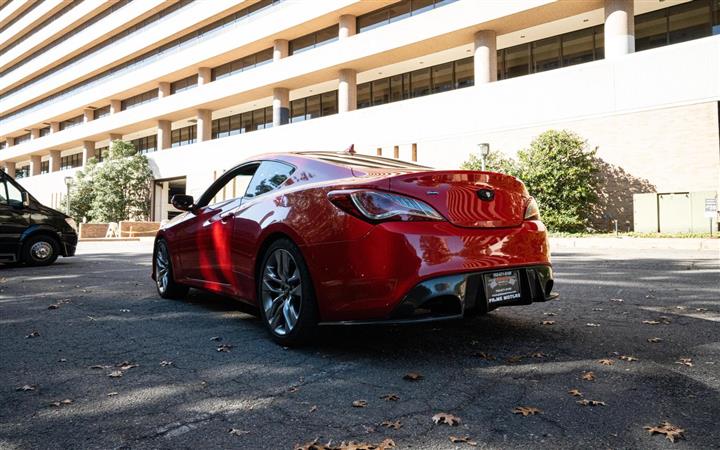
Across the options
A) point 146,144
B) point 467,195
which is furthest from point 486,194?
point 146,144

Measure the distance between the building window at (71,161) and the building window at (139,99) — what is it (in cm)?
1176

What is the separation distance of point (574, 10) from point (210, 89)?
21.9 metres

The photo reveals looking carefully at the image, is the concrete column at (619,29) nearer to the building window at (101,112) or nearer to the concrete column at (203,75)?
the concrete column at (203,75)

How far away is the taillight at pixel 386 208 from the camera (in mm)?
3230

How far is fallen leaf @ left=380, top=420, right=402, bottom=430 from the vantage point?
2.39 meters

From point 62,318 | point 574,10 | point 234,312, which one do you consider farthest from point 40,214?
point 574,10

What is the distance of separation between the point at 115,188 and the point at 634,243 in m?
32.3

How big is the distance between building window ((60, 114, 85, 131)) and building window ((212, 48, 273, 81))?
19.7 m

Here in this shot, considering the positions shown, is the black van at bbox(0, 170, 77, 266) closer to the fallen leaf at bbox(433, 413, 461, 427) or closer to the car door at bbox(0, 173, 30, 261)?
the car door at bbox(0, 173, 30, 261)

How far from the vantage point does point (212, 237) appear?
4953 mm

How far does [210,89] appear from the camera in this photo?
32.7 meters

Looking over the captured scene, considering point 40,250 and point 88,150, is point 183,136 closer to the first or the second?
point 88,150

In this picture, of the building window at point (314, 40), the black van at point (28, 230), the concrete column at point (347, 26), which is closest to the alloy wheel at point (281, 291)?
the black van at point (28, 230)

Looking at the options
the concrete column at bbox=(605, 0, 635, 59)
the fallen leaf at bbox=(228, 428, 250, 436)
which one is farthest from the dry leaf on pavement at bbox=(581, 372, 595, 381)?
Answer: the concrete column at bbox=(605, 0, 635, 59)
